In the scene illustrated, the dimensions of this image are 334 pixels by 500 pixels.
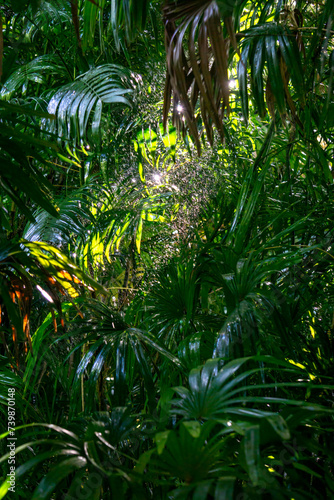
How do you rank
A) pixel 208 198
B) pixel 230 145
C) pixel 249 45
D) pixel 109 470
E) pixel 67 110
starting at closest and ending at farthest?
pixel 109 470 → pixel 249 45 → pixel 67 110 → pixel 208 198 → pixel 230 145

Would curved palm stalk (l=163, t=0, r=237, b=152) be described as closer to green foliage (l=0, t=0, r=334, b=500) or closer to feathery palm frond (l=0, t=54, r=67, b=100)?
green foliage (l=0, t=0, r=334, b=500)

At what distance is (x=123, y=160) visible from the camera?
5.71ft

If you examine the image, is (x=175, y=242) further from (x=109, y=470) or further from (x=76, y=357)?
(x=109, y=470)

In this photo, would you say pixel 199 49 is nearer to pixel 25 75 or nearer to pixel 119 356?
pixel 119 356

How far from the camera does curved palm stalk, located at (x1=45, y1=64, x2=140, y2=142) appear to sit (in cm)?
142

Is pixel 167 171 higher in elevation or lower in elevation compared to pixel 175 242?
higher

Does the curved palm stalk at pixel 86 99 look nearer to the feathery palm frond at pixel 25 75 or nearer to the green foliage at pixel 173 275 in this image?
the green foliage at pixel 173 275

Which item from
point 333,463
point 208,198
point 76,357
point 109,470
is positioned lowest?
point 76,357

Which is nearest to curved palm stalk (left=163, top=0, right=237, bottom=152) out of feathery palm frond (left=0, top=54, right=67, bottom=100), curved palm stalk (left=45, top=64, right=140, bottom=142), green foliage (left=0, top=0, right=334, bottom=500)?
green foliage (left=0, top=0, right=334, bottom=500)

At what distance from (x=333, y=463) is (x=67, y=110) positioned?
127 centimetres

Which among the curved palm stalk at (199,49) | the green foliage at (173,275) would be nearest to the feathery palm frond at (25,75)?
the green foliage at (173,275)

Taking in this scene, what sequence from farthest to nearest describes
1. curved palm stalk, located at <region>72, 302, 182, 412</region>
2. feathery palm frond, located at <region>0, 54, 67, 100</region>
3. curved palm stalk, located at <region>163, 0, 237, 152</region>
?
1. feathery palm frond, located at <region>0, 54, 67, 100</region>
2. curved palm stalk, located at <region>72, 302, 182, 412</region>
3. curved palm stalk, located at <region>163, 0, 237, 152</region>

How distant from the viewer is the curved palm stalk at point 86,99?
1420mm

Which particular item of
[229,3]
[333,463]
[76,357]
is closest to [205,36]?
[229,3]
